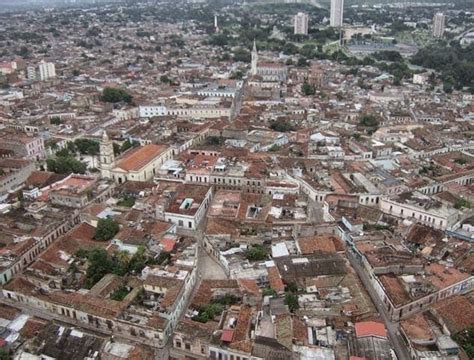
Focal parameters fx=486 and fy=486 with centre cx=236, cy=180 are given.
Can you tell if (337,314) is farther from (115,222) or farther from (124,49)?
(124,49)

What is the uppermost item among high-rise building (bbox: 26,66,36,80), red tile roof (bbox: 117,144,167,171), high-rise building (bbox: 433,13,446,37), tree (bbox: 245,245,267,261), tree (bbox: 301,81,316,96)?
high-rise building (bbox: 433,13,446,37)

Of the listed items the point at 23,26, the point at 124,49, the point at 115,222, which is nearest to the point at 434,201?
the point at 115,222

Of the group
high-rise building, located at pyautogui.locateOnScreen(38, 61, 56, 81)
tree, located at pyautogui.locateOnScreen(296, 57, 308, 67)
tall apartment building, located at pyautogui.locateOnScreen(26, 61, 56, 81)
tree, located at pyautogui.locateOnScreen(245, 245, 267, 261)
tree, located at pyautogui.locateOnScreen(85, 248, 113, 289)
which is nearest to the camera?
tree, located at pyautogui.locateOnScreen(85, 248, 113, 289)

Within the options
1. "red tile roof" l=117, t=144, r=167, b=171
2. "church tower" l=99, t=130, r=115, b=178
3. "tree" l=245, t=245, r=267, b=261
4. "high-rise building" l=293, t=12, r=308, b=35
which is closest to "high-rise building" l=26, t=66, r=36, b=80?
"red tile roof" l=117, t=144, r=167, b=171

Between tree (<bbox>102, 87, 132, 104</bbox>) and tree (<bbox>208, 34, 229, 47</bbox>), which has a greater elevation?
tree (<bbox>208, 34, 229, 47</bbox>)

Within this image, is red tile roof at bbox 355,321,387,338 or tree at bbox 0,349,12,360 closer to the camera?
tree at bbox 0,349,12,360

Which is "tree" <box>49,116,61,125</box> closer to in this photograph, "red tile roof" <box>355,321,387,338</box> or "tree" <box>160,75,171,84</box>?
"tree" <box>160,75,171,84</box>

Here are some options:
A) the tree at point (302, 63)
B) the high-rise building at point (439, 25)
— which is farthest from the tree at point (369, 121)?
the high-rise building at point (439, 25)
